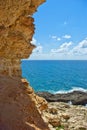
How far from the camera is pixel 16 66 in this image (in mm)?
22000

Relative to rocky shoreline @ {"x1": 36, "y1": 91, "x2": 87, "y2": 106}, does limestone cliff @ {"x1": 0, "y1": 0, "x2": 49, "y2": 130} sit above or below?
above

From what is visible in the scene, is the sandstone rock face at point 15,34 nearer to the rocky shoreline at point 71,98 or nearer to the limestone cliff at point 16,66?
the limestone cliff at point 16,66

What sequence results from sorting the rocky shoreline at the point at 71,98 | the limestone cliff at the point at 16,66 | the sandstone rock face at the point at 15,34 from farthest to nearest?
the rocky shoreline at the point at 71,98
the sandstone rock face at the point at 15,34
the limestone cliff at the point at 16,66

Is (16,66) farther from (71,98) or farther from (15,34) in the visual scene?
(71,98)

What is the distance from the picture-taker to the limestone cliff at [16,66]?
16.1 metres

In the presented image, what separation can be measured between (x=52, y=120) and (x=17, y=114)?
32.0ft

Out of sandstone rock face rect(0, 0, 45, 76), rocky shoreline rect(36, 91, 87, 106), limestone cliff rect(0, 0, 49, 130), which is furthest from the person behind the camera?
rocky shoreline rect(36, 91, 87, 106)

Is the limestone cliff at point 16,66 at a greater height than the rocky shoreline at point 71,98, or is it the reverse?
the limestone cliff at point 16,66

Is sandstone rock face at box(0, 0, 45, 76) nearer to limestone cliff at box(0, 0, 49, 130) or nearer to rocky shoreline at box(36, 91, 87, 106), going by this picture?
limestone cliff at box(0, 0, 49, 130)

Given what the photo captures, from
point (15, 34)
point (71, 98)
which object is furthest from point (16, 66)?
point (71, 98)

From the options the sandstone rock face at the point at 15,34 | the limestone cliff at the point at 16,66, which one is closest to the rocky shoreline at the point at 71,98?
the sandstone rock face at the point at 15,34

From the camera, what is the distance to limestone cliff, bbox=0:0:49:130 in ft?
52.7

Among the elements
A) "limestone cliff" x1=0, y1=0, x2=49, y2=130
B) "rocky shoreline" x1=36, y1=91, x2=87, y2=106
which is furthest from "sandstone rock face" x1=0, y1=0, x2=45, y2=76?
"rocky shoreline" x1=36, y1=91, x2=87, y2=106

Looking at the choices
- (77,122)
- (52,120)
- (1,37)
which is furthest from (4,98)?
(77,122)
